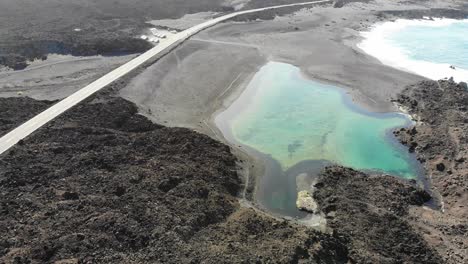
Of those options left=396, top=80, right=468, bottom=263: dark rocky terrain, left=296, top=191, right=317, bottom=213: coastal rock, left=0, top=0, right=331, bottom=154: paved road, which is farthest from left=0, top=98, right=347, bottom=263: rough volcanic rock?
left=396, top=80, right=468, bottom=263: dark rocky terrain

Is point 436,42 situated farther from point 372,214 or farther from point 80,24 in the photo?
point 80,24

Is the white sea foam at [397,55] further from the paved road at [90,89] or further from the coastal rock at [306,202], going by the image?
the coastal rock at [306,202]

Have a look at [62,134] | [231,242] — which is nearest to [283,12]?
[62,134]

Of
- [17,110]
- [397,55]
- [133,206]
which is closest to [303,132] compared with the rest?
[133,206]

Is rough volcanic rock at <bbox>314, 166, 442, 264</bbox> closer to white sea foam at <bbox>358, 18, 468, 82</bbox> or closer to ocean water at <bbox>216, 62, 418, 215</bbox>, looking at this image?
ocean water at <bbox>216, 62, 418, 215</bbox>

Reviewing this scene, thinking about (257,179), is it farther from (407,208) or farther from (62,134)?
(62,134)
